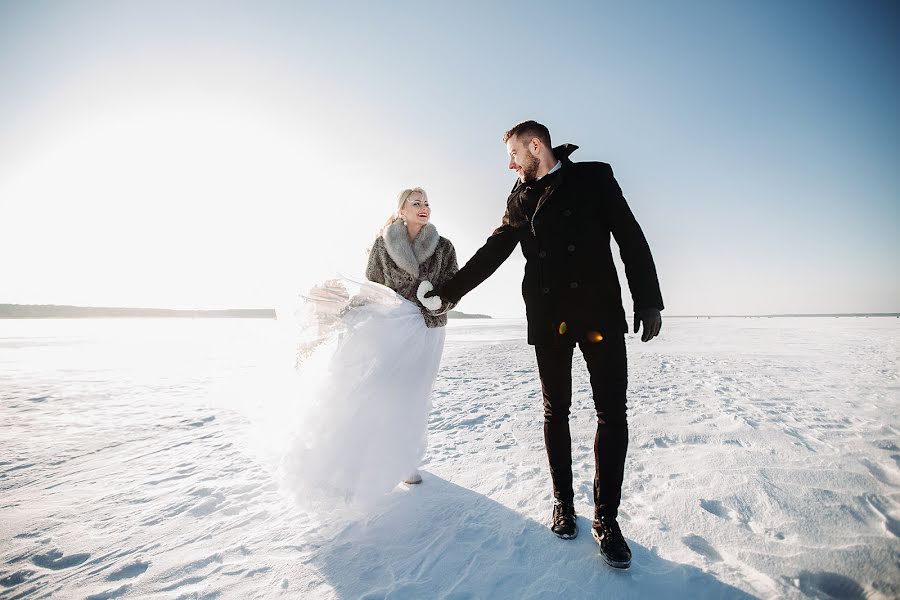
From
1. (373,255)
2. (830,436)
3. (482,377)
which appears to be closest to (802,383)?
(830,436)

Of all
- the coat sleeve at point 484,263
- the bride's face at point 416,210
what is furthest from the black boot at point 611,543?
the bride's face at point 416,210

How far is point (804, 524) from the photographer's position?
230 centimetres

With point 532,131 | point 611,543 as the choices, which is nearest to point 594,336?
point 611,543

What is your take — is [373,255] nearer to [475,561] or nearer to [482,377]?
[475,561]

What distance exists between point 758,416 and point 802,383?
3.21 m

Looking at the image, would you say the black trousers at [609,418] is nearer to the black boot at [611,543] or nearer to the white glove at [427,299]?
the black boot at [611,543]

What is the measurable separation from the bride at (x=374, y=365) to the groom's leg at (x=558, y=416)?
0.94 meters

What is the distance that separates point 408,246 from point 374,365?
1.02m

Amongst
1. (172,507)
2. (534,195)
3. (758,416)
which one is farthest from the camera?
(758,416)

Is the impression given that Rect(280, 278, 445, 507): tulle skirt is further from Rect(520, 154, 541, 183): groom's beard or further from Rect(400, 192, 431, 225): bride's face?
Rect(520, 154, 541, 183): groom's beard

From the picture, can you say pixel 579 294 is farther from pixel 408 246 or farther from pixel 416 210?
pixel 416 210

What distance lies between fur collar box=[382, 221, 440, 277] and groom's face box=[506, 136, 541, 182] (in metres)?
0.93

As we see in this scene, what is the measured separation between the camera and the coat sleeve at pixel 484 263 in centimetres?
277

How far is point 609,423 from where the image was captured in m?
2.15
